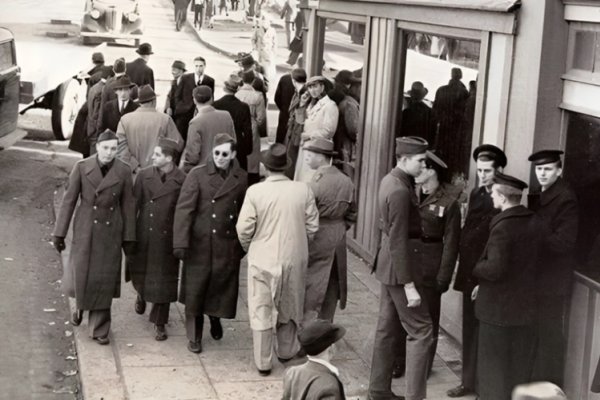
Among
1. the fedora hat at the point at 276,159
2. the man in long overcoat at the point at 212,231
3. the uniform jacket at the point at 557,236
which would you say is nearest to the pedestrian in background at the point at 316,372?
the uniform jacket at the point at 557,236

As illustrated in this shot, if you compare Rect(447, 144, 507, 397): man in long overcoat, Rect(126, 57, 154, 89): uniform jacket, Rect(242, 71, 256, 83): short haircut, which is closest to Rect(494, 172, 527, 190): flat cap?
Rect(447, 144, 507, 397): man in long overcoat

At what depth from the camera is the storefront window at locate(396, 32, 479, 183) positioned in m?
9.60

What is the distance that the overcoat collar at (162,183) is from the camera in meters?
9.20

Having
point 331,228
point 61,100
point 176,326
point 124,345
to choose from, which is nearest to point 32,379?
point 124,345

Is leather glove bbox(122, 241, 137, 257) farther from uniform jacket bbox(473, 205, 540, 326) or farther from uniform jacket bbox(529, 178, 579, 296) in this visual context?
uniform jacket bbox(529, 178, 579, 296)

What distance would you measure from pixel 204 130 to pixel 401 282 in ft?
16.4

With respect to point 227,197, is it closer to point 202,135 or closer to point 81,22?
point 202,135

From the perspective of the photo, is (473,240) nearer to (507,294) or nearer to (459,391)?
(507,294)

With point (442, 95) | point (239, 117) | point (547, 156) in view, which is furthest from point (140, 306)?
point (547, 156)

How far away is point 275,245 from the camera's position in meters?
8.31

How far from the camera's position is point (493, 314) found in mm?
7316

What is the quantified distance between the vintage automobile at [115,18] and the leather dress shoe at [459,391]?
1715 cm

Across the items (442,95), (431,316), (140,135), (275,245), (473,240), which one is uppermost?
(442,95)

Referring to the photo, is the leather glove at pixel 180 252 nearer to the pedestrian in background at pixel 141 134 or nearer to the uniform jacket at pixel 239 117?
the pedestrian in background at pixel 141 134
